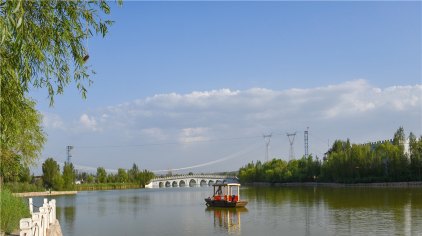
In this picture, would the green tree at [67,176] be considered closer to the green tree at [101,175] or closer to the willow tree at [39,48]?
the green tree at [101,175]

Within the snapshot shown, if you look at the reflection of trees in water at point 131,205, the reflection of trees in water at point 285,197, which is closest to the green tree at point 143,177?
the reflection of trees in water at point 285,197

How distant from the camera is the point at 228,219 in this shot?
2800 cm

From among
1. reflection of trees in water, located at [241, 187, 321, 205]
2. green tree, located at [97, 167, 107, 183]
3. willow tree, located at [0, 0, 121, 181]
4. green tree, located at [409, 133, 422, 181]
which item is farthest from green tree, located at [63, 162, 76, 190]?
willow tree, located at [0, 0, 121, 181]

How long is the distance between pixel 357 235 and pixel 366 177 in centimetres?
5446

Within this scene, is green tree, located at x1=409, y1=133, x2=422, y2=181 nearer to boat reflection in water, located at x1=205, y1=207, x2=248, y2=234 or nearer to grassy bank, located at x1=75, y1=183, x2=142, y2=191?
boat reflection in water, located at x1=205, y1=207, x2=248, y2=234

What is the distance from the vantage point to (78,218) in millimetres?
30688

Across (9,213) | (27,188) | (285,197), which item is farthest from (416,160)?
(9,213)

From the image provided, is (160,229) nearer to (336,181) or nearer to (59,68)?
(59,68)

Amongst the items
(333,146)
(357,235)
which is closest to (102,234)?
(357,235)

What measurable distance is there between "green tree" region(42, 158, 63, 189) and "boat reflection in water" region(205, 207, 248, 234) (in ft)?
147

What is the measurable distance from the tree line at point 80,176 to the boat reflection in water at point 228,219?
45.2 meters

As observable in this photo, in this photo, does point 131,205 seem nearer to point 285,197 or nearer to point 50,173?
point 285,197

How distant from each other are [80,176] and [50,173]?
177ft

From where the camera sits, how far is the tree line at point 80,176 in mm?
75062
